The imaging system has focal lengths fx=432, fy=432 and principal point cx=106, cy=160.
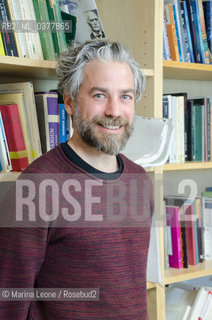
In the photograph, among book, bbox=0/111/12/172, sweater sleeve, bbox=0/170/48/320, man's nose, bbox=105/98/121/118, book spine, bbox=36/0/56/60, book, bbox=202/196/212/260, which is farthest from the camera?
book, bbox=202/196/212/260

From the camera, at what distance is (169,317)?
5.47ft

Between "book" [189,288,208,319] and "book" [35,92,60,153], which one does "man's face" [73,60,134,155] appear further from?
"book" [189,288,208,319]

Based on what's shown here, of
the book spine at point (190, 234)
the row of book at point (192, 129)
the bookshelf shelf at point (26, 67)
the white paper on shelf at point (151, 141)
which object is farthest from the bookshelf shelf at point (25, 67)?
the book spine at point (190, 234)

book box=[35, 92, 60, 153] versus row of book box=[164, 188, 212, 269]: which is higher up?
book box=[35, 92, 60, 153]

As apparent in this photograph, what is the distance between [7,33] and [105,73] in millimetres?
324

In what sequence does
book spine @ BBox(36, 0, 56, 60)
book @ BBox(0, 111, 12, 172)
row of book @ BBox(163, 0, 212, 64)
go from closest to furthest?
book @ BBox(0, 111, 12, 172) < book spine @ BBox(36, 0, 56, 60) < row of book @ BBox(163, 0, 212, 64)

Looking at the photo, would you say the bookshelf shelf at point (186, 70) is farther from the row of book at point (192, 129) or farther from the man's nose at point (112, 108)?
the man's nose at point (112, 108)

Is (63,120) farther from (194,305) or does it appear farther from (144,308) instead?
(194,305)

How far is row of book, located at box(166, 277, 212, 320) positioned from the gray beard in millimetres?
857

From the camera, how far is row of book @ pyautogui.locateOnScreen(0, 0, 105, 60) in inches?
48.2

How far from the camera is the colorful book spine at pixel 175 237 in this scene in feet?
5.61

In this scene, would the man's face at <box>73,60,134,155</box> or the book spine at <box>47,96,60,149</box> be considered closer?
the man's face at <box>73,60,134,155</box>

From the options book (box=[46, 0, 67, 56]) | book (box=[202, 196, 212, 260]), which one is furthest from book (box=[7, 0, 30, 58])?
book (box=[202, 196, 212, 260])

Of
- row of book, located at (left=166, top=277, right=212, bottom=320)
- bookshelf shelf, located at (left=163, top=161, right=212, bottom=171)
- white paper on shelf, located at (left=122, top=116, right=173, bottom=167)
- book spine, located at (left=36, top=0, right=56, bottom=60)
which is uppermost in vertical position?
book spine, located at (left=36, top=0, right=56, bottom=60)
